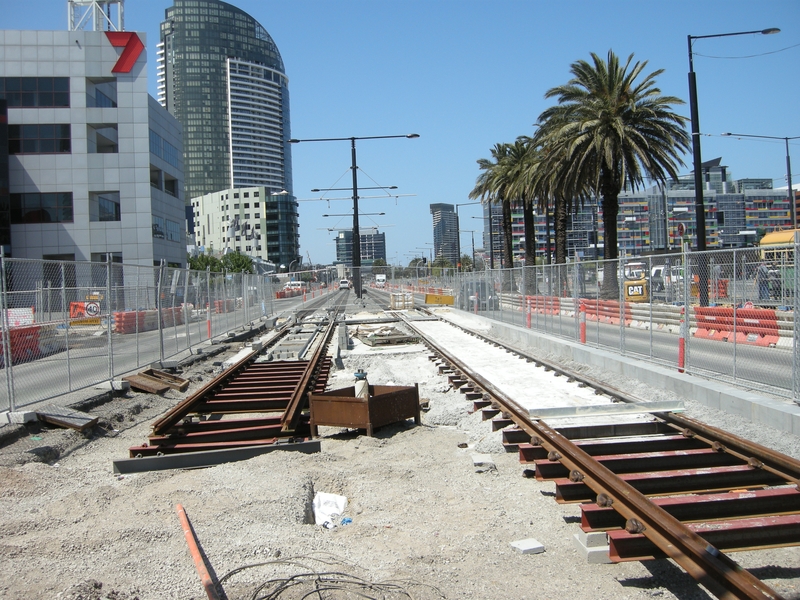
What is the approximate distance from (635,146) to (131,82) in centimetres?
4271

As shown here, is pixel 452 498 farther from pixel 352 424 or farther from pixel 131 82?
pixel 131 82

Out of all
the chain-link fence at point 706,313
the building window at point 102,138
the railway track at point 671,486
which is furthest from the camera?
the building window at point 102,138

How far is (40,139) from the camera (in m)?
52.1

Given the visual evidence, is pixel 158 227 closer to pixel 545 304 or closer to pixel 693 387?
pixel 545 304

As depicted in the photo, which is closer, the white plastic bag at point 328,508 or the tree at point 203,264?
the white plastic bag at point 328,508

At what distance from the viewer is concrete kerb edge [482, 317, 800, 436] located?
9.22 metres

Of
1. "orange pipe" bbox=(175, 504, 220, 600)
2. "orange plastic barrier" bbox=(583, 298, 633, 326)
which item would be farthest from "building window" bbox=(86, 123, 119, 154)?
"orange pipe" bbox=(175, 504, 220, 600)

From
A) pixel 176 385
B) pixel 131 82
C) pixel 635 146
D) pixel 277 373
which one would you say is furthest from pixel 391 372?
pixel 131 82

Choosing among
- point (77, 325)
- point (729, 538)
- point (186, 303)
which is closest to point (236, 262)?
point (186, 303)

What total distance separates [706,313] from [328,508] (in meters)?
9.89

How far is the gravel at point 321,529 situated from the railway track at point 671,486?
25 centimetres

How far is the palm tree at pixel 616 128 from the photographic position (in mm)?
26984

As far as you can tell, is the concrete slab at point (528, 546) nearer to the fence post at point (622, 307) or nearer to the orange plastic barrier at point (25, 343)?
the orange plastic barrier at point (25, 343)

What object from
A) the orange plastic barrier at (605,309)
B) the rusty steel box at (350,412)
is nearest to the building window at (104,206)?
the orange plastic barrier at (605,309)
